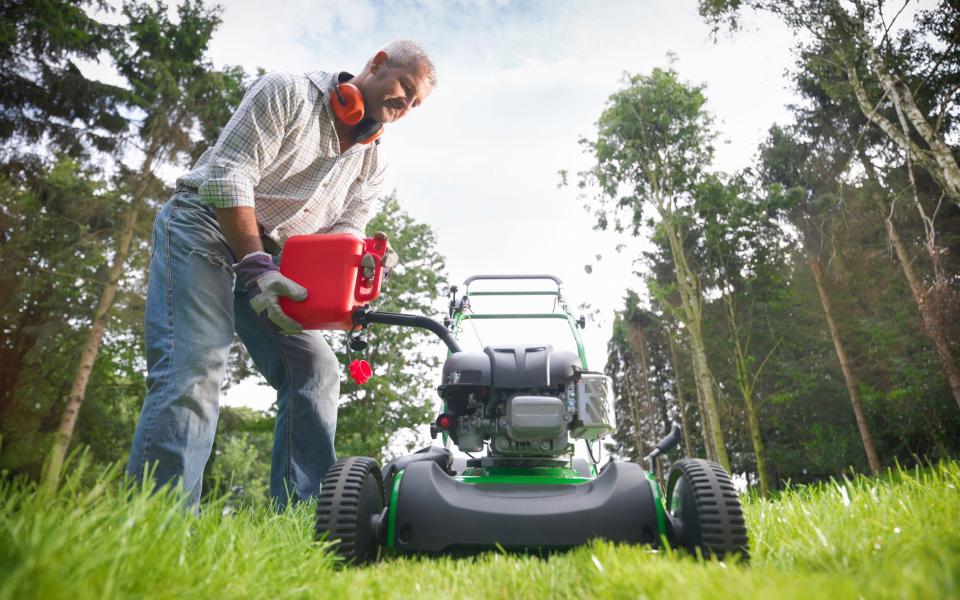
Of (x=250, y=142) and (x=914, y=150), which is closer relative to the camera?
(x=250, y=142)

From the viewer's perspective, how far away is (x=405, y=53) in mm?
2537

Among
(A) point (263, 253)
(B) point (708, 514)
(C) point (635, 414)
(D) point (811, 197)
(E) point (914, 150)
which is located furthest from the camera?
(C) point (635, 414)

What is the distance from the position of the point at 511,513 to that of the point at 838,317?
18.4m

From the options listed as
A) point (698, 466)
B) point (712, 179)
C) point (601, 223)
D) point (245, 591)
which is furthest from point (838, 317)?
point (245, 591)

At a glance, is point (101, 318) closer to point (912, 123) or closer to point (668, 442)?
point (668, 442)

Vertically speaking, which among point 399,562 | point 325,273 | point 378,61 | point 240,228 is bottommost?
point 399,562

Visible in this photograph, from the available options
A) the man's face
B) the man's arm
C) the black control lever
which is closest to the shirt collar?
the man's face

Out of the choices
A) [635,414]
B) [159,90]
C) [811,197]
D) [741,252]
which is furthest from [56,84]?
[635,414]

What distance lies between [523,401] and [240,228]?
3.79 feet

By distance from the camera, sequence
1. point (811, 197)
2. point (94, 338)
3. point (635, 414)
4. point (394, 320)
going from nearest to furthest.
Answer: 1. point (394, 320)
2. point (94, 338)
3. point (811, 197)
4. point (635, 414)

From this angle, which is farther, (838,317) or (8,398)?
(838,317)

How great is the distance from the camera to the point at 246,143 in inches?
89.2

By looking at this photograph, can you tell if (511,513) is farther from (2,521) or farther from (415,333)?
(415,333)

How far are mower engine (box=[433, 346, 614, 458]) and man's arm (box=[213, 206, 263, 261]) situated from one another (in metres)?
0.82
